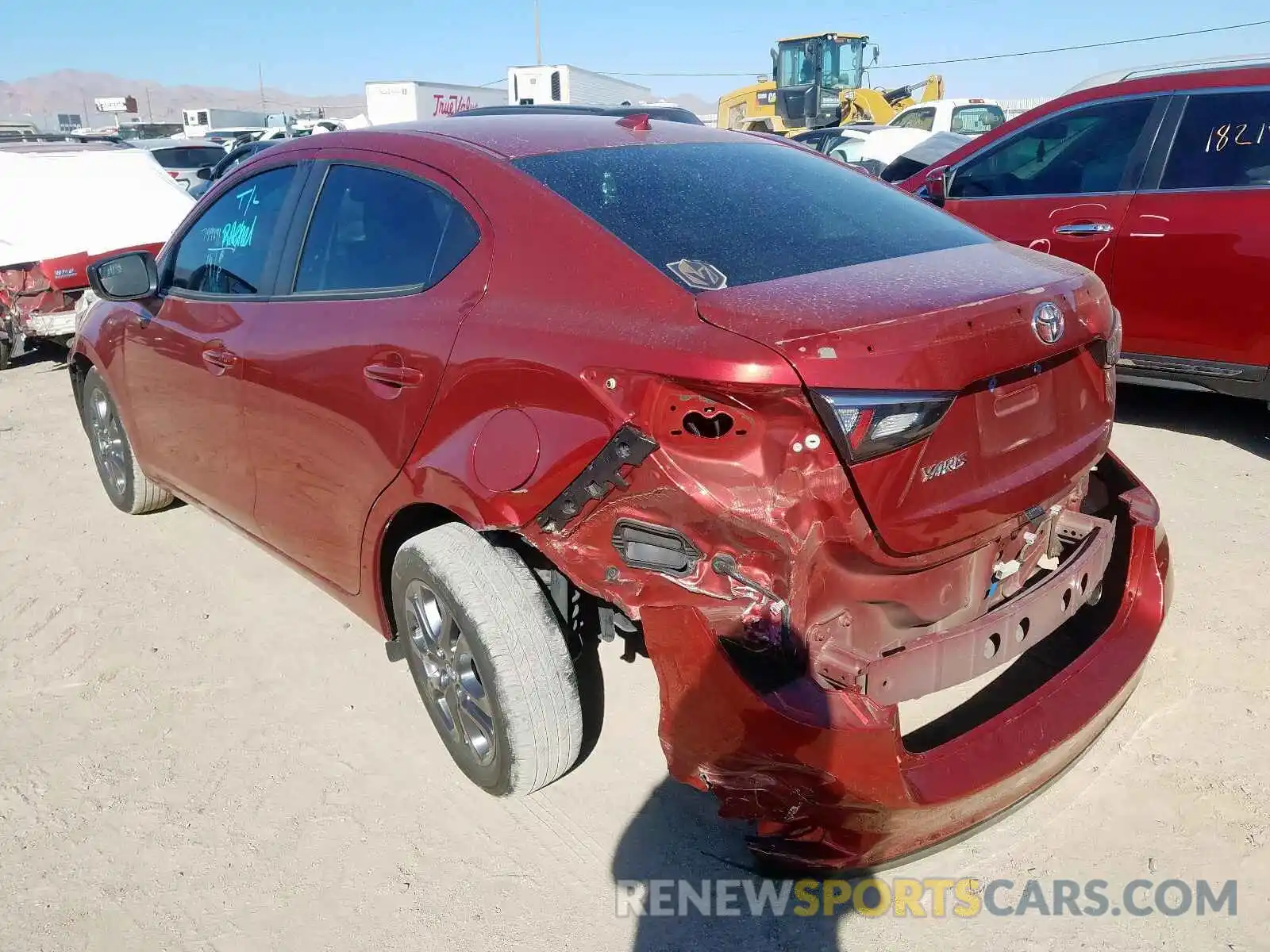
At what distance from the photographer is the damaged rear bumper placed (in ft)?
6.25

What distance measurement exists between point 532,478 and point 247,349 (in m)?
1.42

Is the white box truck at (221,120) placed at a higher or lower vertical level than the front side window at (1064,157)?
lower

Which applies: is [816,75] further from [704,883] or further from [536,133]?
[704,883]

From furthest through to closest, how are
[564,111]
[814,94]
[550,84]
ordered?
[550,84]
[814,94]
[564,111]

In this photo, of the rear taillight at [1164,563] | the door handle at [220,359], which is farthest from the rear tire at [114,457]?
the rear taillight at [1164,563]

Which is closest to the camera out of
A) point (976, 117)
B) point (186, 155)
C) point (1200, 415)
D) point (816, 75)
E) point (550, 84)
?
point (1200, 415)

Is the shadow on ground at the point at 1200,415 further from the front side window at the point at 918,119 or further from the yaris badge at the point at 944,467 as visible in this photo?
the front side window at the point at 918,119

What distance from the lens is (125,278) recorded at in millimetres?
3600

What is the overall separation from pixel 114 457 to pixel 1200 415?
5757mm

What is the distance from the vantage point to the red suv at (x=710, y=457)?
1926 mm

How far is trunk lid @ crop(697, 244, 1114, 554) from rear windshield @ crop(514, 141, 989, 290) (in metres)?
0.12

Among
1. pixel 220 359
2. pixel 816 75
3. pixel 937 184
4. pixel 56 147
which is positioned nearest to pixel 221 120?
pixel 816 75

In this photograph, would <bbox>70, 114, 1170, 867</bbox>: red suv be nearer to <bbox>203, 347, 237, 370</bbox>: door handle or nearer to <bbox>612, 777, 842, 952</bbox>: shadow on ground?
<bbox>203, 347, 237, 370</bbox>: door handle

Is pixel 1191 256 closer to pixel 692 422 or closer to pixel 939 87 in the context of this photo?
pixel 692 422
